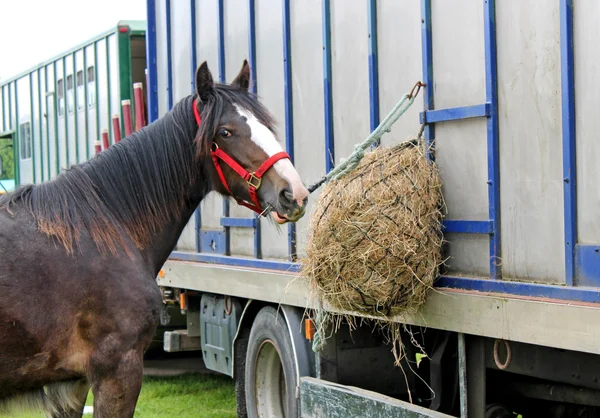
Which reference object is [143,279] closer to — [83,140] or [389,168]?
[389,168]

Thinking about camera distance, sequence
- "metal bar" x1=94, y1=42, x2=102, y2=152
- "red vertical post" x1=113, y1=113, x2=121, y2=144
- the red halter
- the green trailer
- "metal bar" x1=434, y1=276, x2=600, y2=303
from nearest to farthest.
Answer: "metal bar" x1=434, y1=276, x2=600, y2=303 → the red halter → "red vertical post" x1=113, y1=113, x2=121, y2=144 → the green trailer → "metal bar" x1=94, y1=42, x2=102, y2=152

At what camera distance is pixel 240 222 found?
6293 mm

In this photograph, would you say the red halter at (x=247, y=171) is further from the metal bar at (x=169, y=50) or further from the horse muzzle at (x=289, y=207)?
the metal bar at (x=169, y=50)

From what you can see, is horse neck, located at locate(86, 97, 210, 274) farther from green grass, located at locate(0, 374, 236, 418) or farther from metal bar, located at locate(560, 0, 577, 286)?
green grass, located at locate(0, 374, 236, 418)

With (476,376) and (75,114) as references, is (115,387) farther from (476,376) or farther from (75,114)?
(75,114)

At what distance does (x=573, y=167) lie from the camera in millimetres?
3582

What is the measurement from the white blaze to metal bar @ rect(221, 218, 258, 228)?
1.86m

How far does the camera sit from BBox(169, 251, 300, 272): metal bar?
565 centimetres

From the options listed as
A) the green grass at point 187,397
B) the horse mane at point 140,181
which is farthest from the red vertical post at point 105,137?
the horse mane at point 140,181

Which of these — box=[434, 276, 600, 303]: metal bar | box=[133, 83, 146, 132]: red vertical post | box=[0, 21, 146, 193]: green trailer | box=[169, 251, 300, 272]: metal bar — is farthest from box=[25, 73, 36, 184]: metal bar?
box=[434, 276, 600, 303]: metal bar

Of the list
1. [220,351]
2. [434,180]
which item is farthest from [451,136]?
[220,351]

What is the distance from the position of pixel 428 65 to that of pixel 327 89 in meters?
0.98

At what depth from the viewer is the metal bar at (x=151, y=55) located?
7.68 metres

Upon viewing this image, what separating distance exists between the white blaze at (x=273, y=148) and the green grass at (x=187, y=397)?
3.98 metres
